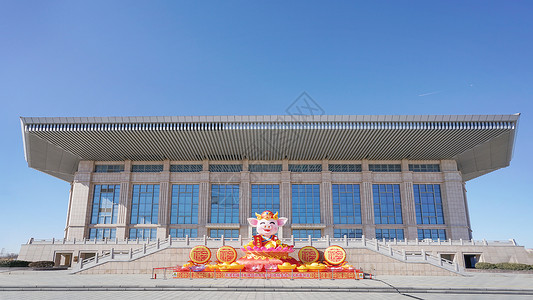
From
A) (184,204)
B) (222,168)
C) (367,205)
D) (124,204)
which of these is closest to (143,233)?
(124,204)

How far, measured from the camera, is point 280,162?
159 feet

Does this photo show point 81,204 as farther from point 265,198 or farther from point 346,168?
point 346,168

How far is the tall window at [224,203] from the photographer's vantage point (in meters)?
46.7

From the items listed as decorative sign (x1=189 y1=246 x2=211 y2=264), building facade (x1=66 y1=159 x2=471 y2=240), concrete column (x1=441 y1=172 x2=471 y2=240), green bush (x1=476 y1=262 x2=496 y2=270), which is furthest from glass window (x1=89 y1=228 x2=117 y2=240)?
concrete column (x1=441 y1=172 x2=471 y2=240)

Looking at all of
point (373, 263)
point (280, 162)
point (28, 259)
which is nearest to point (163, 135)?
point (280, 162)

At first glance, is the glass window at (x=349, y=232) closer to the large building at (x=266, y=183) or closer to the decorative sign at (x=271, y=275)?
the large building at (x=266, y=183)

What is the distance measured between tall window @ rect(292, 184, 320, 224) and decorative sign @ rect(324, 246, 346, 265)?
833 inches

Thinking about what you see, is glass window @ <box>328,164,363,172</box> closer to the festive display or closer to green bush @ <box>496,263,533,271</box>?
green bush @ <box>496,263,533,271</box>

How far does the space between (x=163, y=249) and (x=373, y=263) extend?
1638cm

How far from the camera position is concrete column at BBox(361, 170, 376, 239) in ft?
150

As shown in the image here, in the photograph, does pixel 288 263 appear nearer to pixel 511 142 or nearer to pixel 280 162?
pixel 280 162

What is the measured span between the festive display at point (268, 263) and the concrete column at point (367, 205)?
21.0 m

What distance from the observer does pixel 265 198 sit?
47.4 m

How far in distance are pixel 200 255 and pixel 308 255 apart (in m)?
7.59
